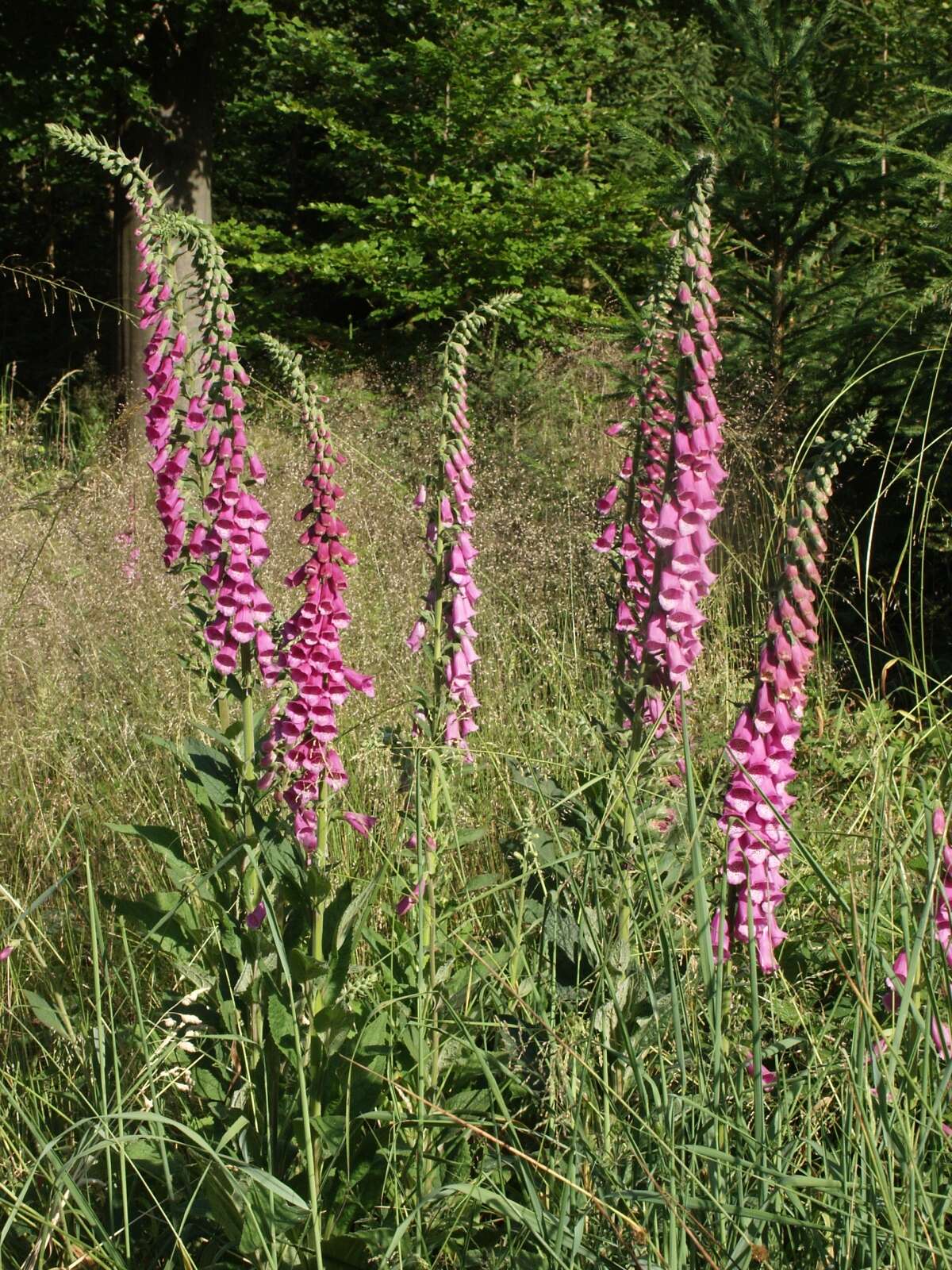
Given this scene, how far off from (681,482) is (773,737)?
1.42 ft

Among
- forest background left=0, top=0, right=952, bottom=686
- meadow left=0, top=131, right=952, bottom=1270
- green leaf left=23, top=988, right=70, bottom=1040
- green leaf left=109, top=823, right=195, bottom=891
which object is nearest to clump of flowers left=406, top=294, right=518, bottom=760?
meadow left=0, top=131, right=952, bottom=1270

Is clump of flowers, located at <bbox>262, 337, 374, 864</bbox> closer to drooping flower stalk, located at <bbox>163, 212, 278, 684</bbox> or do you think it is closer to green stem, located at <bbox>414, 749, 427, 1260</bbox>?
drooping flower stalk, located at <bbox>163, 212, 278, 684</bbox>

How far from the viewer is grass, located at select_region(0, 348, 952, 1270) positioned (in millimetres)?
1506

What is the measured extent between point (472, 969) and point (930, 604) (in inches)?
133

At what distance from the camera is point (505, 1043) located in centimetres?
194

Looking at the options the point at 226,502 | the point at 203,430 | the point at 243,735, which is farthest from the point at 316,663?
the point at 203,430

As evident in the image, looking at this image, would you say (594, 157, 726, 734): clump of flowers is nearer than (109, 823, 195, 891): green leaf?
Yes

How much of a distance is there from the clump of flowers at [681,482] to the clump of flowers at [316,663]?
20.6 inches

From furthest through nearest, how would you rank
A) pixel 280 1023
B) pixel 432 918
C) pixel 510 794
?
pixel 510 794 < pixel 432 918 < pixel 280 1023

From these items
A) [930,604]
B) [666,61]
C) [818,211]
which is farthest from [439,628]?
[666,61]

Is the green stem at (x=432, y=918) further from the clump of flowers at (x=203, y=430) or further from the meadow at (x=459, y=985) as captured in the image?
the clump of flowers at (x=203, y=430)

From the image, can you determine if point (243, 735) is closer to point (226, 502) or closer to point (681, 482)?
point (226, 502)

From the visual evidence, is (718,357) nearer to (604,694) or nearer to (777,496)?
(604,694)

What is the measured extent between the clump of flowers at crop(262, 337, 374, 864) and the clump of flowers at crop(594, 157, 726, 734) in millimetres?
524
